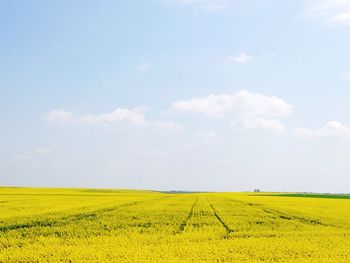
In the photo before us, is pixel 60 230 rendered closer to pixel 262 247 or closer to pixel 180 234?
pixel 180 234

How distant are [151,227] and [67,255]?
26.9ft

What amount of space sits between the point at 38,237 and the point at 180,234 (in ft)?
19.2

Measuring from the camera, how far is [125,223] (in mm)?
25391

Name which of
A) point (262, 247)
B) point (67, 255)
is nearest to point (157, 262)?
point (67, 255)

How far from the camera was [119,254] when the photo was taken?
1552cm

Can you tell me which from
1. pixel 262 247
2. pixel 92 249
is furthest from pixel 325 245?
pixel 92 249

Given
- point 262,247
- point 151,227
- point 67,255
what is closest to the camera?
point 67,255

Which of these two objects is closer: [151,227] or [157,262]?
[157,262]

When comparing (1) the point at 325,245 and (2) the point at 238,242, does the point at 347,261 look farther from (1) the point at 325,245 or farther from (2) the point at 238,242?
(2) the point at 238,242

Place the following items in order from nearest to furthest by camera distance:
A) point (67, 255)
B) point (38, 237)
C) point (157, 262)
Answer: point (157, 262), point (67, 255), point (38, 237)

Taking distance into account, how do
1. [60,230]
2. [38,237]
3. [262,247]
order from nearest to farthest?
[262,247] < [38,237] < [60,230]

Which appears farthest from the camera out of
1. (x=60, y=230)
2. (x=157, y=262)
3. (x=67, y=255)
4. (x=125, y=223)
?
(x=125, y=223)

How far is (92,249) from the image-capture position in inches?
646

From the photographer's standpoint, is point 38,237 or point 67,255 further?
point 38,237
